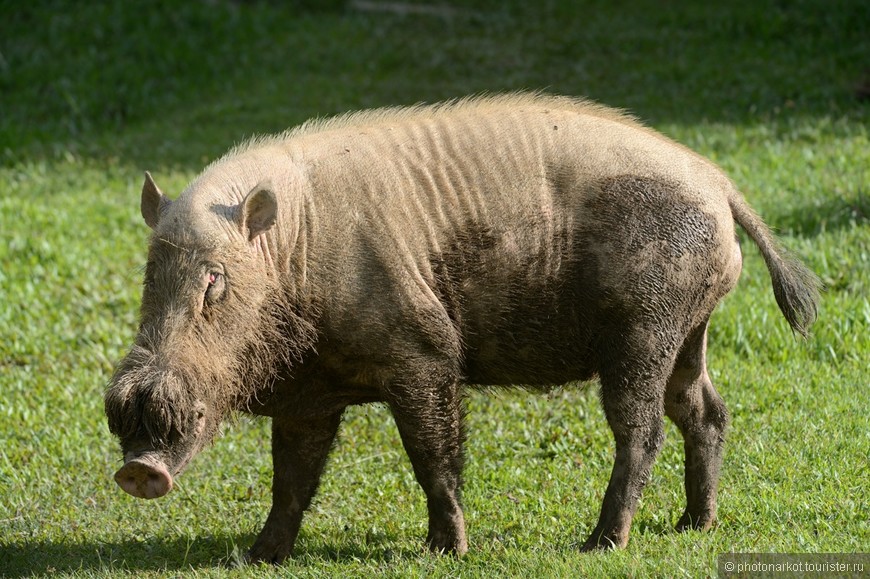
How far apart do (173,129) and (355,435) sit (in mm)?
7566

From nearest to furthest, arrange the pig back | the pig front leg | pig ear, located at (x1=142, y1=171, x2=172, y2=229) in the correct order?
the pig back → pig ear, located at (x1=142, y1=171, x2=172, y2=229) → the pig front leg

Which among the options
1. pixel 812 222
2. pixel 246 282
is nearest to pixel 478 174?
pixel 246 282

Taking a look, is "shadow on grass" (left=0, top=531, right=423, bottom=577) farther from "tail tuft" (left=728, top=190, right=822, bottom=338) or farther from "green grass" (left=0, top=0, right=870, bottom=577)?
"tail tuft" (left=728, top=190, right=822, bottom=338)

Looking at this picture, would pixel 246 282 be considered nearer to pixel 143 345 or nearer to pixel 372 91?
pixel 143 345

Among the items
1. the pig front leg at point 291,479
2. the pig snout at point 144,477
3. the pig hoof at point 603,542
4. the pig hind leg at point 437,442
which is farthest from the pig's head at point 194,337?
the pig hoof at point 603,542

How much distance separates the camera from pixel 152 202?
17.2 ft

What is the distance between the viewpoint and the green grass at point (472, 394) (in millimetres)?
5570

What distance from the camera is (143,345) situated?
15.5 feet

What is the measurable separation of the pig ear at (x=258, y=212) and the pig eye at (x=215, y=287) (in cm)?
22

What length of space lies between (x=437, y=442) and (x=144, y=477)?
4.10 ft

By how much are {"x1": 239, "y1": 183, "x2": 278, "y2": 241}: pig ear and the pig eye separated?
0.72ft

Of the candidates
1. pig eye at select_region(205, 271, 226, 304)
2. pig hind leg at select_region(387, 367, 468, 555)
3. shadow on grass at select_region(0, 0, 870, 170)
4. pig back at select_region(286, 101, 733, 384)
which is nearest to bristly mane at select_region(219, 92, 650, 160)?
pig back at select_region(286, 101, 733, 384)

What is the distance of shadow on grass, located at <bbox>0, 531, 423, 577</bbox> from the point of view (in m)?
5.36

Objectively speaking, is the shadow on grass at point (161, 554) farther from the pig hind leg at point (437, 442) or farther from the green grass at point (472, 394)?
the pig hind leg at point (437, 442)
